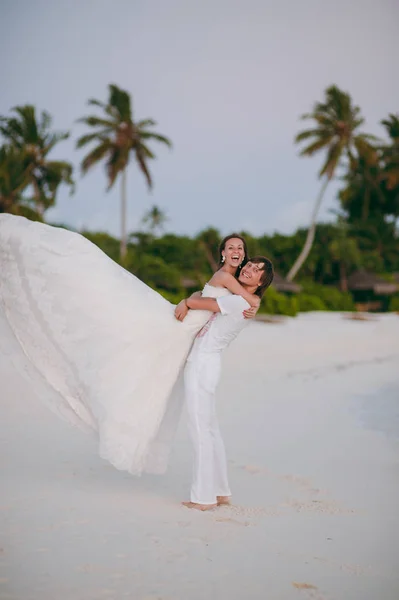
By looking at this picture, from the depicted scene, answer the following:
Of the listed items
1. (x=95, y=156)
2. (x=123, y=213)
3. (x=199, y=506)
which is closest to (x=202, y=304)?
(x=199, y=506)

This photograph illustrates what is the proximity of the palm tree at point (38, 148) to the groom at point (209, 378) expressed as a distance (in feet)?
83.1

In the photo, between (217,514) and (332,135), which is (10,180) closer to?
(332,135)

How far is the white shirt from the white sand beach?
3.79 feet

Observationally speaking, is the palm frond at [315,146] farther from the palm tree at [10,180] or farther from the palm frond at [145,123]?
the palm tree at [10,180]

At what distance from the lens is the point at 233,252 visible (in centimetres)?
447

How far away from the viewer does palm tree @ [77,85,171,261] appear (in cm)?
3002

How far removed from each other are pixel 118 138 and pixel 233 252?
27.2m

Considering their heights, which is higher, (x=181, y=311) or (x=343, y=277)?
(x=343, y=277)

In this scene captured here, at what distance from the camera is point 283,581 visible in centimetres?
316

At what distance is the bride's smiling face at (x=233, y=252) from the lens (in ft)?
14.7

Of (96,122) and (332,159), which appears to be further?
(332,159)

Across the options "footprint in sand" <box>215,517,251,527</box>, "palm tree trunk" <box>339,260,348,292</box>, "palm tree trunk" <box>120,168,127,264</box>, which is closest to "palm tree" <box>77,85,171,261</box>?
"palm tree trunk" <box>120,168,127,264</box>

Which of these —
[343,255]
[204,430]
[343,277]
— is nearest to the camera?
[204,430]

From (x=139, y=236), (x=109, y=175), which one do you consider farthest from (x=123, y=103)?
(x=139, y=236)
